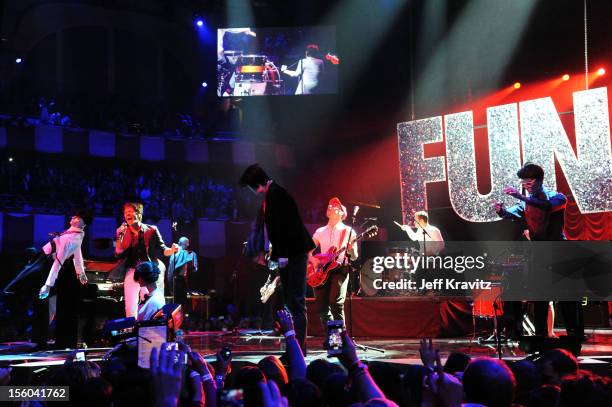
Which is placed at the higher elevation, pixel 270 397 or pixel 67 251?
pixel 67 251

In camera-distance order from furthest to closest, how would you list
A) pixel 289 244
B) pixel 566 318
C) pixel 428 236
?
1. pixel 428 236
2. pixel 566 318
3. pixel 289 244

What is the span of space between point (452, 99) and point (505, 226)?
13.2 feet

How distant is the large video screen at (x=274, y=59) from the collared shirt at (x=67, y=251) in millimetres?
11821

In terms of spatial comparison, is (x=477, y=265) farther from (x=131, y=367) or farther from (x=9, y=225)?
(x=9, y=225)

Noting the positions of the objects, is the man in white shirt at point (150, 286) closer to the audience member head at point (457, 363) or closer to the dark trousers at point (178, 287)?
the audience member head at point (457, 363)

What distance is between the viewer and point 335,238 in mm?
9602

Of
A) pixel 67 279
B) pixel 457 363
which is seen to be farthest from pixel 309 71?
pixel 457 363

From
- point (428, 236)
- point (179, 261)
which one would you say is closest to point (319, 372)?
point (428, 236)

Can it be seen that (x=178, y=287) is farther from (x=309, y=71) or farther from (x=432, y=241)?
(x=309, y=71)

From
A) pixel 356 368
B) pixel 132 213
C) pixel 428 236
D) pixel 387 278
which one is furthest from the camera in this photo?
pixel 428 236

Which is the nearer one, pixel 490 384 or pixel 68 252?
pixel 490 384

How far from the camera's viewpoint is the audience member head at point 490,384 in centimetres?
296

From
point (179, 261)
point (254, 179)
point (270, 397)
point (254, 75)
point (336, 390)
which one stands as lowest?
point (336, 390)

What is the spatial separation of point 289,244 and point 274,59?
49.8ft
